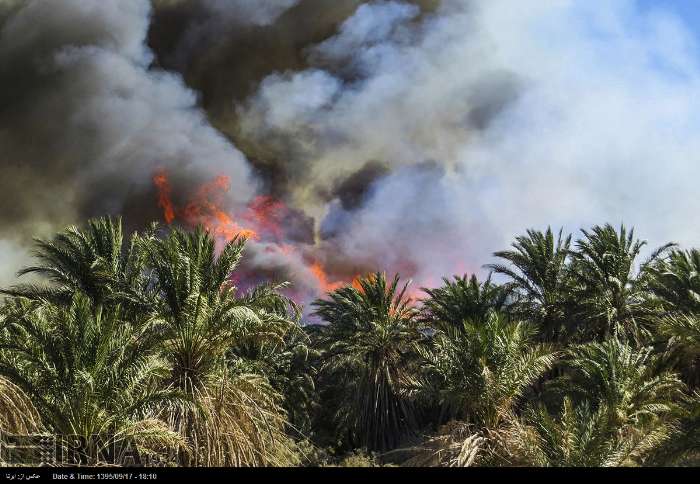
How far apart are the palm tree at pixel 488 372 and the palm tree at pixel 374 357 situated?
1053cm

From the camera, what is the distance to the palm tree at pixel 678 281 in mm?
26766

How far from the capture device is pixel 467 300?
105 ft

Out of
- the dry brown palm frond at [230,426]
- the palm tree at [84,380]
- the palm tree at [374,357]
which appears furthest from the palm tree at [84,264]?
the palm tree at [374,357]

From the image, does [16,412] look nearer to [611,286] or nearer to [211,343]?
[211,343]

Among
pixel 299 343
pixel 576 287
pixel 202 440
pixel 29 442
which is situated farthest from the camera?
pixel 299 343

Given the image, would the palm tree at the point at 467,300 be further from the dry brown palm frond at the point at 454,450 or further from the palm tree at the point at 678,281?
the dry brown palm frond at the point at 454,450

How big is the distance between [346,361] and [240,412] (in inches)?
605

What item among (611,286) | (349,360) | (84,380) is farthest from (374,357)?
(84,380)

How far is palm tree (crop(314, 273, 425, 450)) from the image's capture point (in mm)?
32250

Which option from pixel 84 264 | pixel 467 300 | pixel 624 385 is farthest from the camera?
pixel 467 300

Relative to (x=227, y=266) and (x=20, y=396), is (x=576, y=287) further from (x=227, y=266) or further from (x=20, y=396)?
(x=20, y=396)

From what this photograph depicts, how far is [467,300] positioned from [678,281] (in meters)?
9.30

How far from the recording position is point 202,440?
17234 mm
